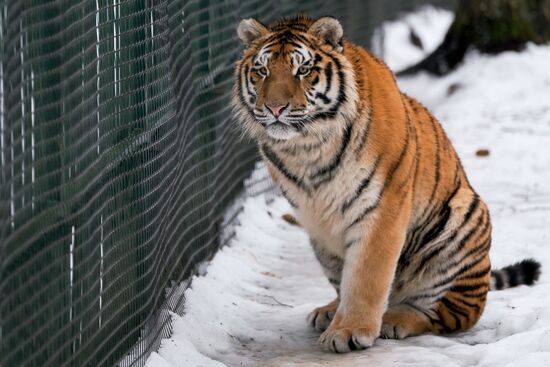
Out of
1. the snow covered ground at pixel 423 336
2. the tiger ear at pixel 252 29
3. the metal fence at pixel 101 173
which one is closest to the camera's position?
the metal fence at pixel 101 173

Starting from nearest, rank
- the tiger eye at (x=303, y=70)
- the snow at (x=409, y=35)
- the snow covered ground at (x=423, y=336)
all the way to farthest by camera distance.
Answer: the snow covered ground at (x=423, y=336) < the tiger eye at (x=303, y=70) < the snow at (x=409, y=35)

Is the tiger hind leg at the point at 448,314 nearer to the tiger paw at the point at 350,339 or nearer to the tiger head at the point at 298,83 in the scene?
the tiger paw at the point at 350,339

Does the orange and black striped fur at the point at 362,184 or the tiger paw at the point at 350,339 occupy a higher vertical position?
the orange and black striped fur at the point at 362,184

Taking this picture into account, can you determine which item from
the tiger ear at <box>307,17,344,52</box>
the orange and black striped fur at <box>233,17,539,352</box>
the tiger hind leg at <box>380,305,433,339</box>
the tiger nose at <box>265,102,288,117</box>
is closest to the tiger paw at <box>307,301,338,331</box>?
the orange and black striped fur at <box>233,17,539,352</box>

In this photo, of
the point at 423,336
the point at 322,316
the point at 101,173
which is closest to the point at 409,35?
the point at 322,316

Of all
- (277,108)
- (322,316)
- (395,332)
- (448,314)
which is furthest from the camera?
(322,316)

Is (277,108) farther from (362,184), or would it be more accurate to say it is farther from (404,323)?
(404,323)

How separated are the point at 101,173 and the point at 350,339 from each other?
55.8 inches

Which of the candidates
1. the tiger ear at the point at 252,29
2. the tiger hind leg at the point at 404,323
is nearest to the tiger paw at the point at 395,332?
the tiger hind leg at the point at 404,323

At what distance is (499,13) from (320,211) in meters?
7.27

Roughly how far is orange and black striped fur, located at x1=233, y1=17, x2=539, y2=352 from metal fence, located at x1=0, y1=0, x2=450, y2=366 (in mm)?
527

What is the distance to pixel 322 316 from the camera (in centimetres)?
552

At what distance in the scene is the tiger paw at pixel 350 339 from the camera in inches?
200

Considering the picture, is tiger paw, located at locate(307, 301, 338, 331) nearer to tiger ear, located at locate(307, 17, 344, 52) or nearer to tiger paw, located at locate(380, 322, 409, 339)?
tiger paw, located at locate(380, 322, 409, 339)
